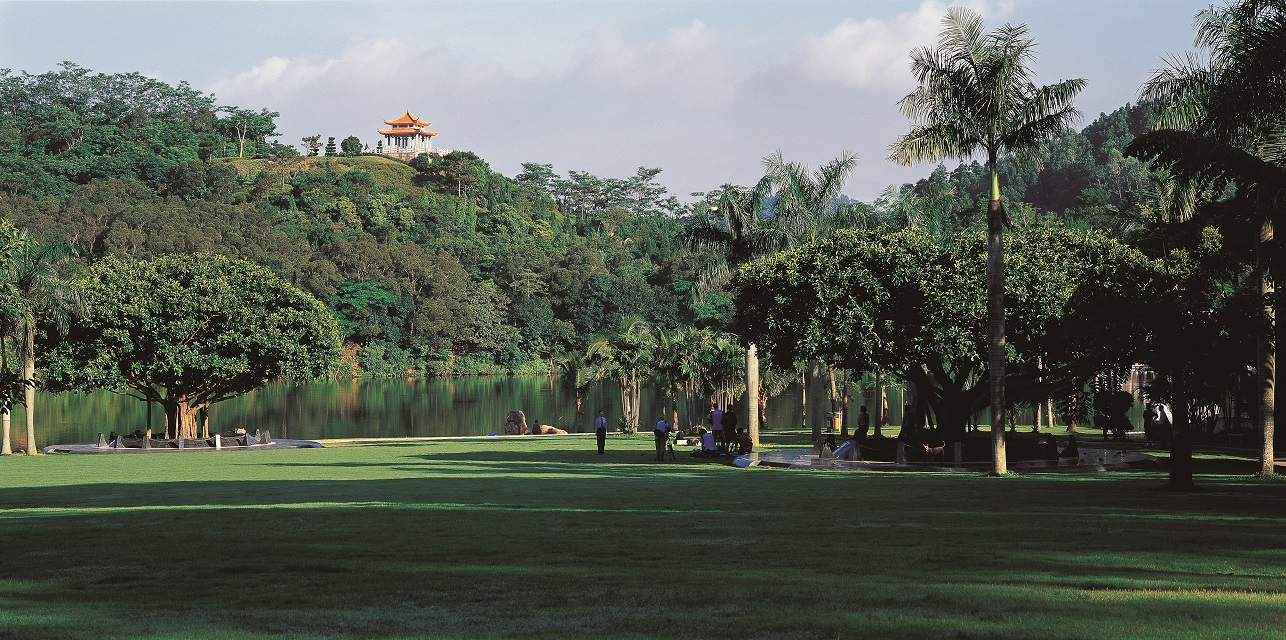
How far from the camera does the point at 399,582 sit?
434 inches

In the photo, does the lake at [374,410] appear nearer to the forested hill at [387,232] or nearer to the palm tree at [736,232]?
the forested hill at [387,232]

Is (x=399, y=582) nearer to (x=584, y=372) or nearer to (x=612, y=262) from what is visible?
(x=584, y=372)

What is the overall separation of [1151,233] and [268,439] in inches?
1356

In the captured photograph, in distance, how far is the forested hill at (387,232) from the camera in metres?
124

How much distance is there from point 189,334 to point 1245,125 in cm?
4113

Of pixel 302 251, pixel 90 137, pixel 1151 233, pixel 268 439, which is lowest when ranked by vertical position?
pixel 268 439

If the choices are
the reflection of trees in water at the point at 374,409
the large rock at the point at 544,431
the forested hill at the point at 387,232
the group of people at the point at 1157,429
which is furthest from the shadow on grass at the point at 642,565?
the forested hill at the point at 387,232

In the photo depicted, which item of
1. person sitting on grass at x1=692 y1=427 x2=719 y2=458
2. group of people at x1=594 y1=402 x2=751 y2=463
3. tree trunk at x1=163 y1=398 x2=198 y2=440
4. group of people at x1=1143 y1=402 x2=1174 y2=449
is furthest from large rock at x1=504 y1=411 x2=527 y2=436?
group of people at x1=1143 y1=402 x2=1174 y2=449

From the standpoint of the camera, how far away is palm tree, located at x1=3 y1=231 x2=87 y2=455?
4269 cm

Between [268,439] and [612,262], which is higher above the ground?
[612,262]

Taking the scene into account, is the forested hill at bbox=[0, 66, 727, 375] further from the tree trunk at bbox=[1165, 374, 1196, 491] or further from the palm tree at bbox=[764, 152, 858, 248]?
the tree trunk at bbox=[1165, 374, 1196, 491]

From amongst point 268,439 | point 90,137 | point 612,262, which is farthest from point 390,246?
point 268,439

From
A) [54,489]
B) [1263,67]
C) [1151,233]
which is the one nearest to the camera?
[1263,67]

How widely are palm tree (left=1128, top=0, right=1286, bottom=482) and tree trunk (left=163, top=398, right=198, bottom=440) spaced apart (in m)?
41.8
